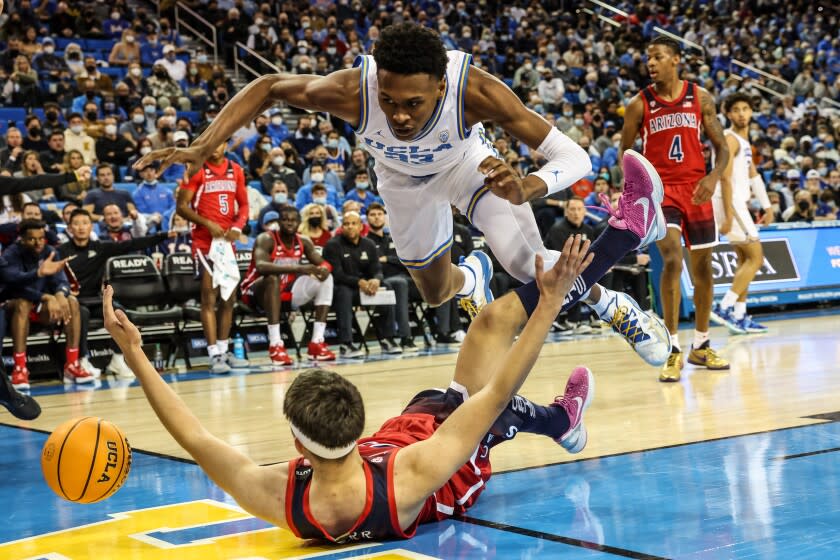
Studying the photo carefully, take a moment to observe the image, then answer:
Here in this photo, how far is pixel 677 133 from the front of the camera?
729 centimetres

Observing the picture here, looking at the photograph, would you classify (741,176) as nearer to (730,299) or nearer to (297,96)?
(730,299)

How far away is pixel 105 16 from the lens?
1772cm

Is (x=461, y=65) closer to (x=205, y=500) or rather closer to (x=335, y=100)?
(x=335, y=100)

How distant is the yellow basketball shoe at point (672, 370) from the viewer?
6.90m

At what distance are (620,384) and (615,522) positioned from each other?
378 cm

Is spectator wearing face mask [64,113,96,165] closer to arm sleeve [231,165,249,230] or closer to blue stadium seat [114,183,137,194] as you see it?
blue stadium seat [114,183,137,194]

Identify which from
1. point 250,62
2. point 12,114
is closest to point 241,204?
point 12,114

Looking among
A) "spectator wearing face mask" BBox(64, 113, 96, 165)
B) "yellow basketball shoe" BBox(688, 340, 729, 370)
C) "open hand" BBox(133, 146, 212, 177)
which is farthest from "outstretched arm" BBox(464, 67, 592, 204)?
"spectator wearing face mask" BBox(64, 113, 96, 165)

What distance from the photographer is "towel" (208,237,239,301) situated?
9.42m

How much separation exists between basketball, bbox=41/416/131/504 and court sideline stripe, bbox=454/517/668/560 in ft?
3.92

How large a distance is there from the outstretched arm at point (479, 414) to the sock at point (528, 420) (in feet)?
1.68

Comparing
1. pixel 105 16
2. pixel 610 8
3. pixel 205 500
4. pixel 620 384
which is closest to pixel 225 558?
pixel 205 500

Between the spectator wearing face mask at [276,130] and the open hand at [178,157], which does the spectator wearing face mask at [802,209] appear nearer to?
the spectator wearing face mask at [276,130]

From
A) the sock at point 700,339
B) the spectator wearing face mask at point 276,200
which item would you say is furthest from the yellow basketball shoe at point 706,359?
the spectator wearing face mask at point 276,200
